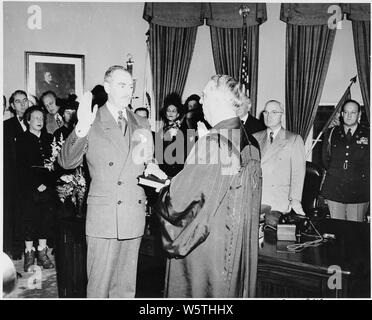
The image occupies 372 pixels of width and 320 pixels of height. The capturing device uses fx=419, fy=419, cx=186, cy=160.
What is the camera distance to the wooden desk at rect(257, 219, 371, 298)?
2.24 meters

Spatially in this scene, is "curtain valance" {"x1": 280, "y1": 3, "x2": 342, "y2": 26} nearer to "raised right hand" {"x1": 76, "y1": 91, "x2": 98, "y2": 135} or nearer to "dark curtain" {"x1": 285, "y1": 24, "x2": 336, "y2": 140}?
"dark curtain" {"x1": 285, "y1": 24, "x2": 336, "y2": 140}

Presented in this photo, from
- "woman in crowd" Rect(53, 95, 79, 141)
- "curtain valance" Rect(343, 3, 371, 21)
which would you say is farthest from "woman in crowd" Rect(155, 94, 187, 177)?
"curtain valance" Rect(343, 3, 371, 21)

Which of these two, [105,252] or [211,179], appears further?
[105,252]

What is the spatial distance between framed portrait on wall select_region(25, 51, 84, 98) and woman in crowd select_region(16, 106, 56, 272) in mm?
1009

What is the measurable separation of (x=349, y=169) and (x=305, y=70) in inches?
85.4

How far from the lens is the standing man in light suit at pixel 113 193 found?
8.16ft

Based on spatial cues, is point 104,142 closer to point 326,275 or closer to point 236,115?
point 236,115

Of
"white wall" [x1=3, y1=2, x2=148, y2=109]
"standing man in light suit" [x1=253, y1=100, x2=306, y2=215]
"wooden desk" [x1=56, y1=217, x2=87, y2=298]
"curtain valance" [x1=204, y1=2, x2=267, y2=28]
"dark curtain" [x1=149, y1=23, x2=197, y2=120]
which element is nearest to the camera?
"wooden desk" [x1=56, y1=217, x2=87, y2=298]

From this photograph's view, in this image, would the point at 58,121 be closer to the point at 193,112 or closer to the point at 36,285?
the point at 193,112

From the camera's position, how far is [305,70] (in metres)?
6.01

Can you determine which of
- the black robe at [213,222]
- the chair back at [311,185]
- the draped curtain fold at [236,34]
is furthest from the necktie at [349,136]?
the black robe at [213,222]

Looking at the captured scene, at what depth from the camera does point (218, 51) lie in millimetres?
6309
